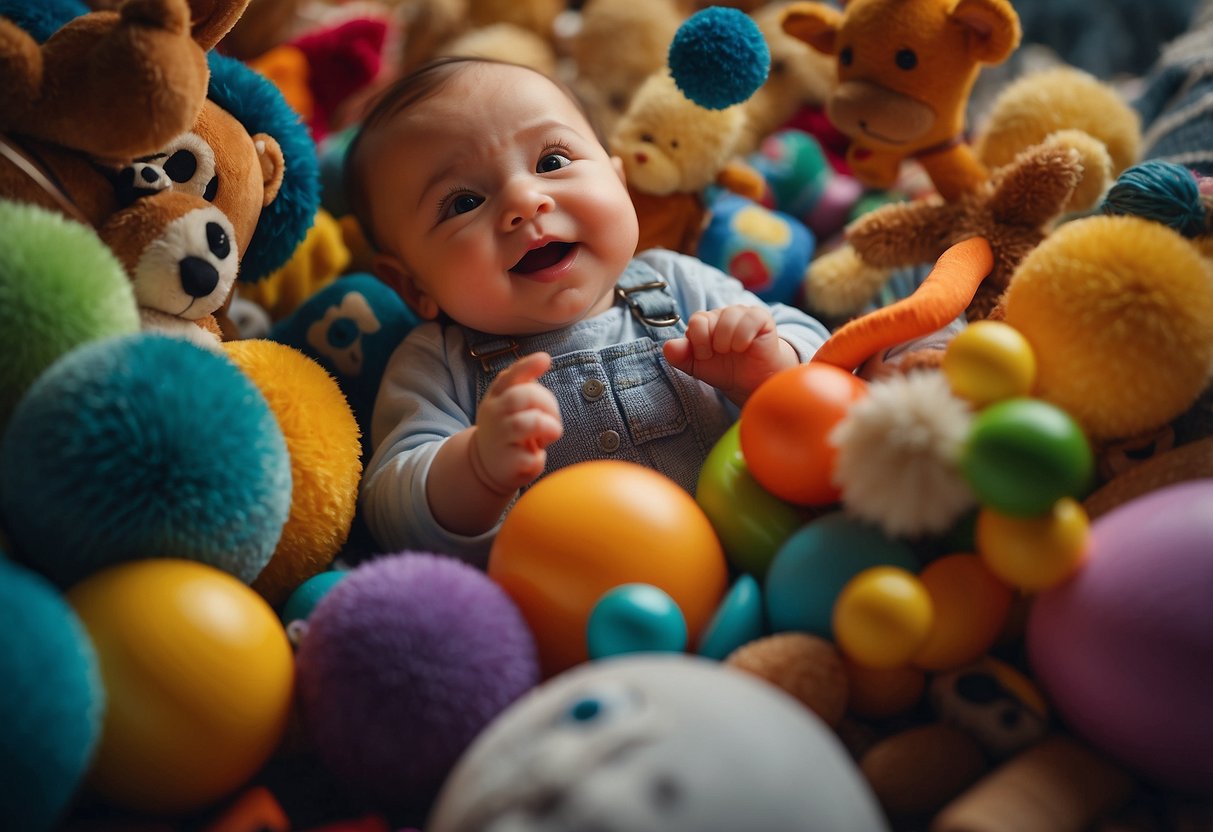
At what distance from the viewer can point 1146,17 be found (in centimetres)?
172

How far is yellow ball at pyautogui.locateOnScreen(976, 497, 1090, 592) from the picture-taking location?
59 cm

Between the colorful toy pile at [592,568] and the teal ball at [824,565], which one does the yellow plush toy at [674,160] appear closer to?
the colorful toy pile at [592,568]

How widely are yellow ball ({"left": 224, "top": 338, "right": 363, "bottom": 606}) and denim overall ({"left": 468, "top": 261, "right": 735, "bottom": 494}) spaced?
186 mm

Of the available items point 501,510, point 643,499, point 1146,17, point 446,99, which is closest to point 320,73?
point 446,99

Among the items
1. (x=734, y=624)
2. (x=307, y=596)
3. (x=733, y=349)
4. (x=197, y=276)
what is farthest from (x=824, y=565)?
(x=197, y=276)

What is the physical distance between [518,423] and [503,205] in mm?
305

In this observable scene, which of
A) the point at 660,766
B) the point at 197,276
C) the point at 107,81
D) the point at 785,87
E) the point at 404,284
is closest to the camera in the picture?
the point at 660,766

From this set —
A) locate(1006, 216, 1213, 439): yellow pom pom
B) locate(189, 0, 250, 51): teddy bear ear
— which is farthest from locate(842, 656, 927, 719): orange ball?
locate(189, 0, 250, 51): teddy bear ear

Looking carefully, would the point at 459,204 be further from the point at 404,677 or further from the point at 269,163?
the point at 404,677

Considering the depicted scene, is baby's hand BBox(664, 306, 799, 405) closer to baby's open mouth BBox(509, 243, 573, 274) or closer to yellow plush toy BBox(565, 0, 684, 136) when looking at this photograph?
baby's open mouth BBox(509, 243, 573, 274)

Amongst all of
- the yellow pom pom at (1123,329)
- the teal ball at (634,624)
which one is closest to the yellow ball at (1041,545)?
the yellow pom pom at (1123,329)

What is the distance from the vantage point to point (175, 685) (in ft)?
1.99

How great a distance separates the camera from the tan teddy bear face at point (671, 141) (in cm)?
123

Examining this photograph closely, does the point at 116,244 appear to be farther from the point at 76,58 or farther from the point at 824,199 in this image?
the point at 824,199
